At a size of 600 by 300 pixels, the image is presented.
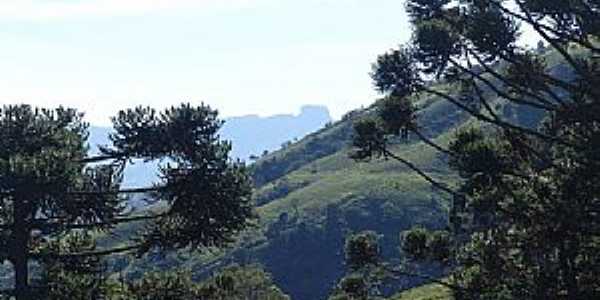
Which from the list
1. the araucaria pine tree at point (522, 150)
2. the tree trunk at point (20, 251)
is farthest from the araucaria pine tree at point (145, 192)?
the araucaria pine tree at point (522, 150)

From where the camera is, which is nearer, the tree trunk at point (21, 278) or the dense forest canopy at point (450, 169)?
the dense forest canopy at point (450, 169)

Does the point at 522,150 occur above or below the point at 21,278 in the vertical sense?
above

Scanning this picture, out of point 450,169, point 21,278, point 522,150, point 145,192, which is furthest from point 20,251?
point 522,150

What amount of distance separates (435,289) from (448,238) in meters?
112

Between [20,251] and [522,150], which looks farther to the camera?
[522,150]

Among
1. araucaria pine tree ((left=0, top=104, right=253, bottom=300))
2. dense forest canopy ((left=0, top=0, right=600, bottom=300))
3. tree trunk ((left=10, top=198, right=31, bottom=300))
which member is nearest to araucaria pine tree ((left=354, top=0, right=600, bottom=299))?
dense forest canopy ((left=0, top=0, right=600, bottom=300))

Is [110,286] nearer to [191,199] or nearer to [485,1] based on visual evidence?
[191,199]

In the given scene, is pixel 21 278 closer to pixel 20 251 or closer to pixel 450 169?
pixel 20 251

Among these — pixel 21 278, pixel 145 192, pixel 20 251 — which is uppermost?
pixel 145 192

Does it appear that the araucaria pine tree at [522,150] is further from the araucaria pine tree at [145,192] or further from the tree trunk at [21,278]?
the tree trunk at [21,278]

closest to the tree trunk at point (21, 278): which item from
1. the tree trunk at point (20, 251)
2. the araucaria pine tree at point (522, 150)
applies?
the tree trunk at point (20, 251)

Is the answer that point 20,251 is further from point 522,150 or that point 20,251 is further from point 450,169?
point 522,150

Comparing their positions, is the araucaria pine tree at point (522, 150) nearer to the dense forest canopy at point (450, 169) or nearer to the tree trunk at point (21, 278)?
the dense forest canopy at point (450, 169)

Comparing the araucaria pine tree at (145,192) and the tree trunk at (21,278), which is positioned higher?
the araucaria pine tree at (145,192)
